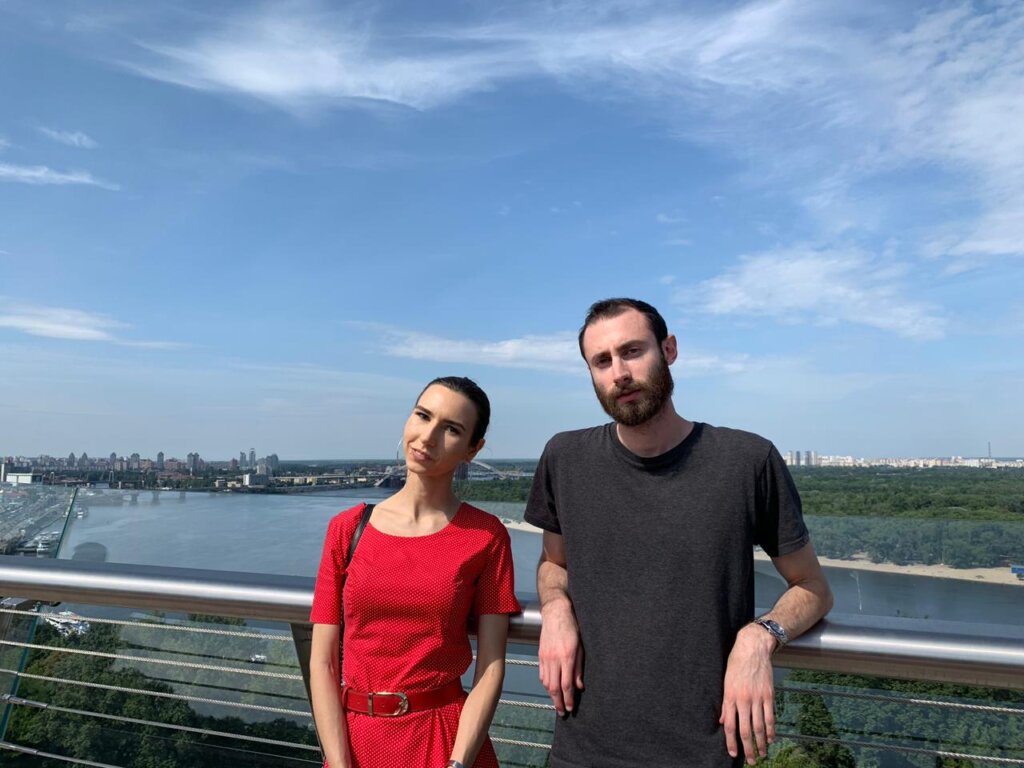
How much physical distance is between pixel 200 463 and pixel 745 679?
15999mm

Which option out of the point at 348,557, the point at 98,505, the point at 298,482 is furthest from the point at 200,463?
the point at 348,557

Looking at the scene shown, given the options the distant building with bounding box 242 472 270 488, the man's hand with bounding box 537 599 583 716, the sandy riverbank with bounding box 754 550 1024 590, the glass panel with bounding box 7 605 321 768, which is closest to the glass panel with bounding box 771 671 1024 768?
the man's hand with bounding box 537 599 583 716

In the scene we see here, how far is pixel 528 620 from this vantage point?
1.75 metres

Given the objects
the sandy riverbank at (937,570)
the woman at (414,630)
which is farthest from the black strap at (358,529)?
the sandy riverbank at (937,570)

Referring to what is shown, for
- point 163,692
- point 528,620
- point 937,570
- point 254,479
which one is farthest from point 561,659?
point 254,479

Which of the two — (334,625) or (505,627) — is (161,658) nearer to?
(334,625)

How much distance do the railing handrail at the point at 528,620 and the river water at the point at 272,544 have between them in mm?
231

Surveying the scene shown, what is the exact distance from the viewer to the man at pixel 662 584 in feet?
4.99

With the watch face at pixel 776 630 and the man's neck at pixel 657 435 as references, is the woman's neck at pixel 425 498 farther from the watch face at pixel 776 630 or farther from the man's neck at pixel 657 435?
the watch face at pixel 776 630

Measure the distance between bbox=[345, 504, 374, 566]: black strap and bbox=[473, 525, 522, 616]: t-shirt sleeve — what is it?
0.31 meters

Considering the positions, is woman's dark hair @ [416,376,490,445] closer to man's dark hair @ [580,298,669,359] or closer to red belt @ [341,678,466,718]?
man's dark hair @ [580,298,669,359]

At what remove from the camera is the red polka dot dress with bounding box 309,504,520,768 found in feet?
5.53

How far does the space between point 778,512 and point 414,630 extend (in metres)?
0.85

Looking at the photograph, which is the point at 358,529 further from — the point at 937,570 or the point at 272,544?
the point at 937,570
